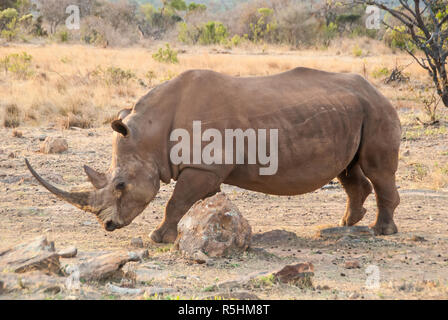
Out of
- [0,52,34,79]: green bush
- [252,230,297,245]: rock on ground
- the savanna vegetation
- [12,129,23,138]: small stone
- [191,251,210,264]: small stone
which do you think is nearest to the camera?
[191,251,210,264]: small stone

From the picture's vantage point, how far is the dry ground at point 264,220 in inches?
216

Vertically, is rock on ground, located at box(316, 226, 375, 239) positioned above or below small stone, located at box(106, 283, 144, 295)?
below

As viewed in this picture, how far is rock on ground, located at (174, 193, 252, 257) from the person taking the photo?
20.7 feet

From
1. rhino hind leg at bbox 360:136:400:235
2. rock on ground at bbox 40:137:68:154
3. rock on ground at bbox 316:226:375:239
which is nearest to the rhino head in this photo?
rock on ground at bbox 316:226:375:239

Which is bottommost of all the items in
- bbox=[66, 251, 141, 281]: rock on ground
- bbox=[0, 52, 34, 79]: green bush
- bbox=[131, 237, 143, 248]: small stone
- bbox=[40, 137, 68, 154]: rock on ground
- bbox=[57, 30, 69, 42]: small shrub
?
bbox=[131, 237, 143, 248]: small stone

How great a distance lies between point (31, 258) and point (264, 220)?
3553mm

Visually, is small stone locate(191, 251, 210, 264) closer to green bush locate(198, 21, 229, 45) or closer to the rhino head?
the rhino head

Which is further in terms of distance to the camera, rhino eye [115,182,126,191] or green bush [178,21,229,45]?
green bush [178,21,229,45]

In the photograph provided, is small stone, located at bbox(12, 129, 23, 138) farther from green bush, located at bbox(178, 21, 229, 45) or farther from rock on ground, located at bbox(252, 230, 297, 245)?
green bush, located at bbox(178, 21, 229, 45)

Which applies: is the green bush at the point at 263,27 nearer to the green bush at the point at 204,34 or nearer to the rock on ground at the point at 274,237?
the green bush at the point at 204,34

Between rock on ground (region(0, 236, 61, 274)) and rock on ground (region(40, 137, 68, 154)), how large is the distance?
5.78 meters

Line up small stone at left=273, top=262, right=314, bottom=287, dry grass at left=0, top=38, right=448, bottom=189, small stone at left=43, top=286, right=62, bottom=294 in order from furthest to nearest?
dry grass at left=0, top=38, right=448, bottom=189 < small stone at left=273, top=262, right=314, bottom=287 < small stone at left=43, top=286, right=62, bottom=294
